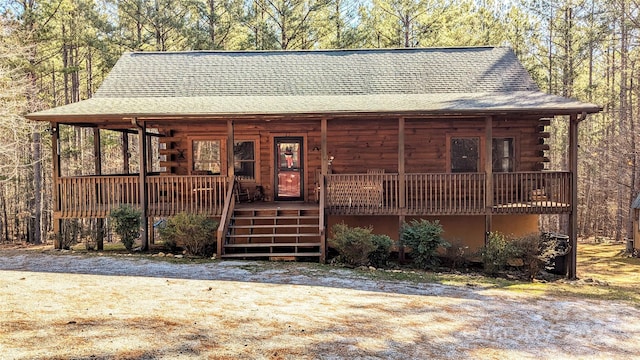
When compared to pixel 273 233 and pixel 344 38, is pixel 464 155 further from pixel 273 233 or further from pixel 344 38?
pixel 344 38

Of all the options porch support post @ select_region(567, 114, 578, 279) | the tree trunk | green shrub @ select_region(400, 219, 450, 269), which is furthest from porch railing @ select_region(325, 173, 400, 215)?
the tree trunk

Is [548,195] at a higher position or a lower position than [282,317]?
higher

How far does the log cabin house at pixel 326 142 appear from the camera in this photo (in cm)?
1206

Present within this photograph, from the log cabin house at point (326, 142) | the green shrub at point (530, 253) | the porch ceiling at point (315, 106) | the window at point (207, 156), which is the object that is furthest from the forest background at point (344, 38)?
the green shrub at point (530, 253)

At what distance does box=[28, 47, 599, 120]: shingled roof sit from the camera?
1212 centimetres

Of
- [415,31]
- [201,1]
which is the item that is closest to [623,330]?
[415,31]

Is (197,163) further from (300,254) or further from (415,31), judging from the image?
(415,31)

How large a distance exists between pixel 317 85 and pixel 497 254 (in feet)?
25.5

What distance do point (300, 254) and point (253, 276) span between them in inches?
86.7

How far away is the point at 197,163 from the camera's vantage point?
1516 centimetres

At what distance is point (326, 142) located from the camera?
512 inches

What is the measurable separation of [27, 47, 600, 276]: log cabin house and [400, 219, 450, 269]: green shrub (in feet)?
2.84

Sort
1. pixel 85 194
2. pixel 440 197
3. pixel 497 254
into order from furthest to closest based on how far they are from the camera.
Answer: pixel 85 194 < pixel 440 197 < pixel 497 254

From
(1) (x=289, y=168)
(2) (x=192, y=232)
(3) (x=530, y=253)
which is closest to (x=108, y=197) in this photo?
(2) (x=192, y=232)
